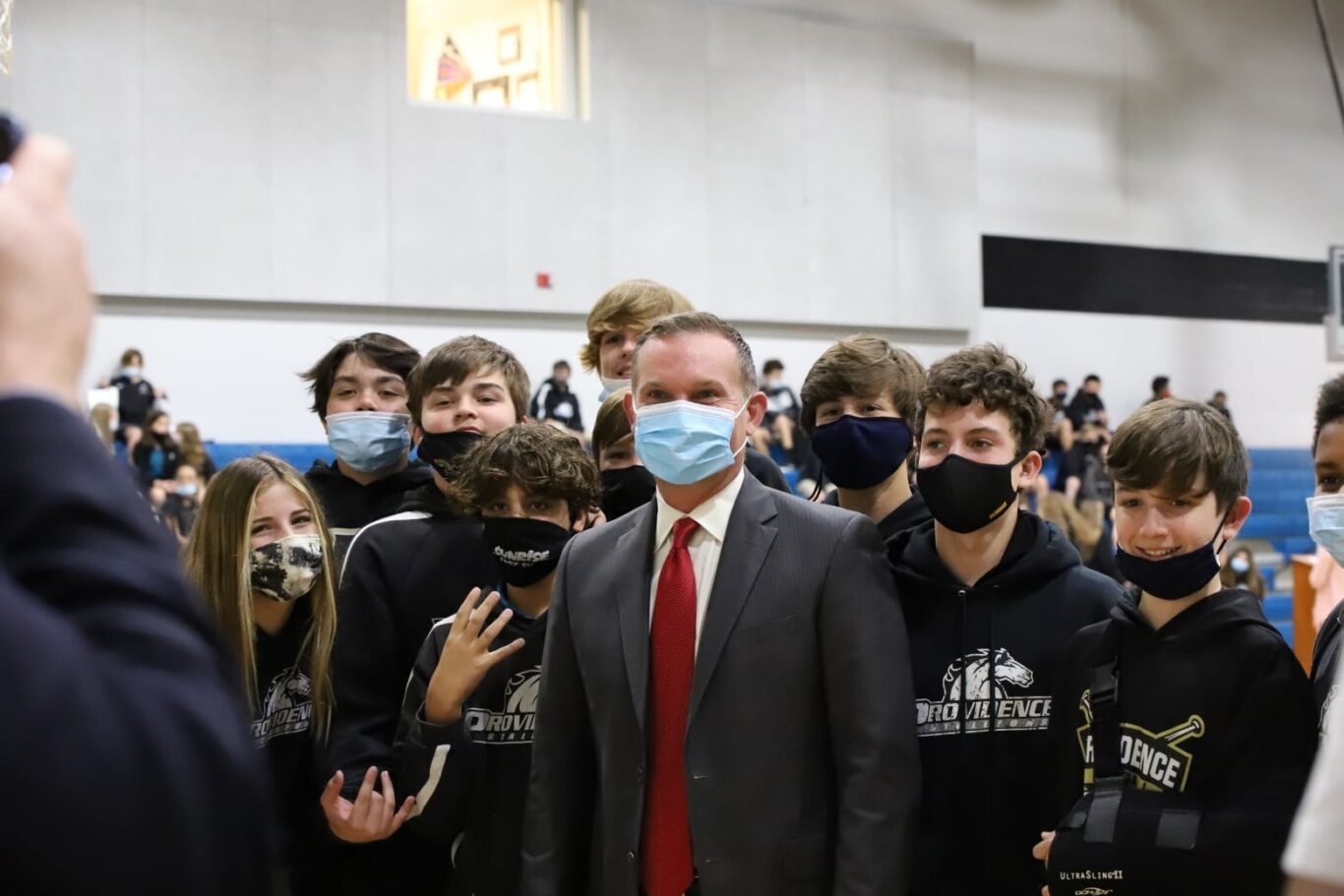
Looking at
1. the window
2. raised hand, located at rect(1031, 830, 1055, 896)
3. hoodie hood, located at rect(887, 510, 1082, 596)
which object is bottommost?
raised hand, located at rect(1031, 830, 1055, 896)

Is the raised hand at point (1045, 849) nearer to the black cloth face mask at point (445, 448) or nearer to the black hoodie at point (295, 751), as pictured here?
the black hoodie at point (295, 751)

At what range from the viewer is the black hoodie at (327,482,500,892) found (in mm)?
3676

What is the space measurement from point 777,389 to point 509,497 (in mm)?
14443

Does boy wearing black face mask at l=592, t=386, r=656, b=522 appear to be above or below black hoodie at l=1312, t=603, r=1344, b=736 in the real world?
above

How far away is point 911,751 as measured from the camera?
2.88m

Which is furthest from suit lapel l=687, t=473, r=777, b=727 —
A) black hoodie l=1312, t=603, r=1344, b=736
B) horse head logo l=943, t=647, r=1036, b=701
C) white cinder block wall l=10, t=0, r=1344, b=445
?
white cinder block wall l=10, t=0, r=1344, b=445

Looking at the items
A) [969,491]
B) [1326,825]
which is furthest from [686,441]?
[1326,825]

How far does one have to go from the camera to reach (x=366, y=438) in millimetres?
4562

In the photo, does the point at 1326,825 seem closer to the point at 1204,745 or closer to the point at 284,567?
the point at 1204,745

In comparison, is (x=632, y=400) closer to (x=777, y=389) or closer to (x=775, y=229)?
(x=777, y=389)

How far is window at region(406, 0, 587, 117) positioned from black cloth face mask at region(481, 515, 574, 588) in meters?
15.0

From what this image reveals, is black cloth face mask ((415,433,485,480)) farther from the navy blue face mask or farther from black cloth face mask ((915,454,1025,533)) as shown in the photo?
black cloth face mask ((915,454,1025,533))

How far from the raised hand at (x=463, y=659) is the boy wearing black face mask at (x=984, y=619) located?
1.02 metres

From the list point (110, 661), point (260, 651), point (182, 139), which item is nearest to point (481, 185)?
point (182, 139)
